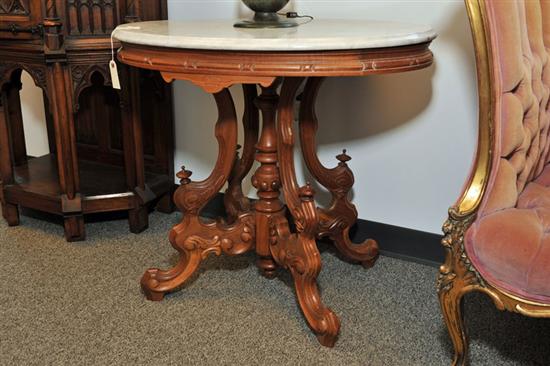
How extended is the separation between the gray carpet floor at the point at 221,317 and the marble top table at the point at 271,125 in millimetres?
77

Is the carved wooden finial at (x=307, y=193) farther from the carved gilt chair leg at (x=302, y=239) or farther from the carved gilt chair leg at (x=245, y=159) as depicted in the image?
the carved gilt chair leg at (x=245, y=159)

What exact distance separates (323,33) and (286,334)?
0.78m

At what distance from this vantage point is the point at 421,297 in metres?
1.76

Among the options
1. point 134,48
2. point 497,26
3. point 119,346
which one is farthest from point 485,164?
point 119,346

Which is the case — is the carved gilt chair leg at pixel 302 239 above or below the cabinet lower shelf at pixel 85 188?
above

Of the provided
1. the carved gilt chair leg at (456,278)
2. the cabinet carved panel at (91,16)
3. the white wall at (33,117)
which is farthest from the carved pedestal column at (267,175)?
the white wall at (33,117)

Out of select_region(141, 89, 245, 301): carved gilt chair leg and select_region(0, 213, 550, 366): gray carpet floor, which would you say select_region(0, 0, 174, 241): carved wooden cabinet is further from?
select_region(141, 89, 245, 301): carved gilt chair leg

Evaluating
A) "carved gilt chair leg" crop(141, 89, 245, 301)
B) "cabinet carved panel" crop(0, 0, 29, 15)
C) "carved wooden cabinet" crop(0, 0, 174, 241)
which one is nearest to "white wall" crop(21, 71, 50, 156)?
"carved wooden cabinet" crop(0, 0, 174, 241)

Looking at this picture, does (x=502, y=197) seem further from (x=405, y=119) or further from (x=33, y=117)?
(x=33, y=117)

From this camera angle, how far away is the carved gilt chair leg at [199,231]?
161cm

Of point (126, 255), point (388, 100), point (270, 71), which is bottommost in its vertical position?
point (126, 255)

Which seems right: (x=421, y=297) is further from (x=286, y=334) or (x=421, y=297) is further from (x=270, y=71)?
(x=270, y=71)

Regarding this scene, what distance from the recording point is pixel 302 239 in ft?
5.10

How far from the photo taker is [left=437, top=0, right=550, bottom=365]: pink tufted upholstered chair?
3.60ft
